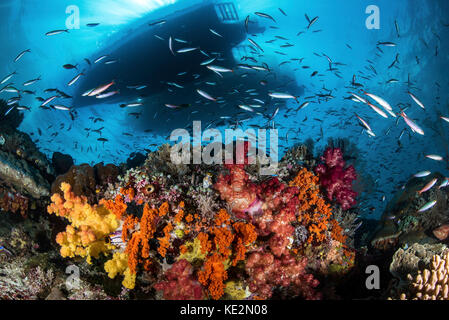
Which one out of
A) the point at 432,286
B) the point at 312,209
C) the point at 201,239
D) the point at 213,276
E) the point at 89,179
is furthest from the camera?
the point at 89,179

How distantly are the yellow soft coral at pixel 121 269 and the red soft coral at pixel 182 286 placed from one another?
101 cm

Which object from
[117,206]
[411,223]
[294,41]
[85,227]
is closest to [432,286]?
[411,223]

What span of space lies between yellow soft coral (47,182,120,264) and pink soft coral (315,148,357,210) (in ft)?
17.2

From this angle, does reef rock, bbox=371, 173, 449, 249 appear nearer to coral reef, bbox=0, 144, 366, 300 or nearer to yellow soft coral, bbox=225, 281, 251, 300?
coral reef, bbox=0, 144, 366, 300

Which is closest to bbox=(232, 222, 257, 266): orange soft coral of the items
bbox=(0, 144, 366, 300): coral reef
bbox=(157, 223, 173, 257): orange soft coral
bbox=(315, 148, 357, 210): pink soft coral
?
bbox=(0, 144, 366, 300): coral reef

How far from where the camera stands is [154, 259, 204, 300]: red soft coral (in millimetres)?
3410

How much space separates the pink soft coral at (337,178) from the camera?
5.68 meters

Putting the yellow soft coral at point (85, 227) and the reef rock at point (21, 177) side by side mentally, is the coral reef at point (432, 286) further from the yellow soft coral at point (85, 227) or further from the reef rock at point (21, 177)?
the reef rock at point (21, 177)

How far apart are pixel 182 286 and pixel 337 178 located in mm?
4558

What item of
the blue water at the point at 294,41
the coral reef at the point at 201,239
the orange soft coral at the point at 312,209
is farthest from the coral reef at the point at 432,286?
the blue water at the point at 294,41

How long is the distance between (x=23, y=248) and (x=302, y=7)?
28861mm

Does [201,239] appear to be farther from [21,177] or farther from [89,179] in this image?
[21,177]

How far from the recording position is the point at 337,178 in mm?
A: 5660
